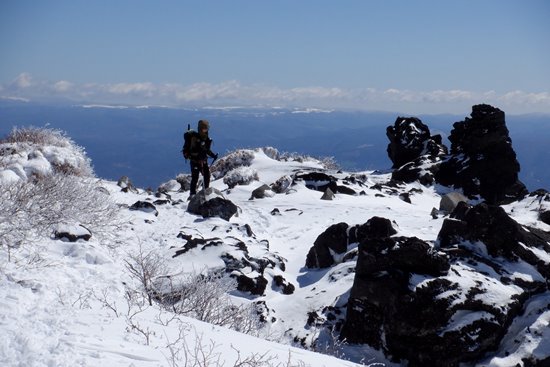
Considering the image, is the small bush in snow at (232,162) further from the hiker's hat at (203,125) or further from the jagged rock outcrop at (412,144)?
the hiker's hat at (203,125)

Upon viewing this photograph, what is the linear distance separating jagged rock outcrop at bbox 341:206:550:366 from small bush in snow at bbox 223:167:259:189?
17245 mm

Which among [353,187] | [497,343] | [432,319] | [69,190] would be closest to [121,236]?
[69,190]

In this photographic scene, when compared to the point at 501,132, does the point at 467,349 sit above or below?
below

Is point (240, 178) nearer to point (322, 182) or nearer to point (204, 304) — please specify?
point (322, 182)

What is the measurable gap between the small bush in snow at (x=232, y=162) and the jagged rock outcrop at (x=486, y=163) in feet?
46.1

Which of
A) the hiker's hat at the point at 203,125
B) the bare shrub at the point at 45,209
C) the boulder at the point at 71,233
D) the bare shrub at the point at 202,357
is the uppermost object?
the hiker's hat at the point at 203,125

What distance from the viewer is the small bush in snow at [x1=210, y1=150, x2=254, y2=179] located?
3428cm

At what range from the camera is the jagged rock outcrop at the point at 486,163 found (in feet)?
91.5

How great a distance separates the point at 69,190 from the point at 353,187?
1549 cm

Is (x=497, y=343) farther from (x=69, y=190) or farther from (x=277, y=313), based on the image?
(x=69, y=190)

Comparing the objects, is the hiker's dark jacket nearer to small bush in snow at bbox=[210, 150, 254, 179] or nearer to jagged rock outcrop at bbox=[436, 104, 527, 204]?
small bush in snow at bbox=[210, 150, 254, 179]

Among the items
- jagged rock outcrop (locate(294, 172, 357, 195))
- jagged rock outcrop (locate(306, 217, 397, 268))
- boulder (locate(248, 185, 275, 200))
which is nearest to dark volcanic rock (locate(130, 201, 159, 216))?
jagged rock outcrop (locate(306, 217, 397, 268))

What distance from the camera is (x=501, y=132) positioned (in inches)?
1145

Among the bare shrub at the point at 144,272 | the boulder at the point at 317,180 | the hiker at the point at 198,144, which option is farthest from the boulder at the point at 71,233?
the boulder at the point at 317,180
